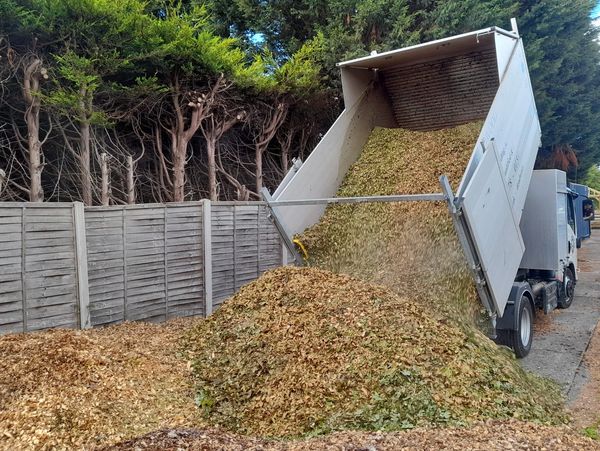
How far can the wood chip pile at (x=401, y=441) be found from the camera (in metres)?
2.45

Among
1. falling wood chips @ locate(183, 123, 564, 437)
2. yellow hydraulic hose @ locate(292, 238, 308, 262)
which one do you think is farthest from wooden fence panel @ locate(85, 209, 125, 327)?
yellow hydraulic hose @ locate(292, 238, 308, 262)

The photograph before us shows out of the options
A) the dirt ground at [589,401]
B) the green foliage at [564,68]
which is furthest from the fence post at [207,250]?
the green foliage at [564,68]

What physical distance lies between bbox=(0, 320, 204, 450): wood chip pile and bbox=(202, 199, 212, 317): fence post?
7.65 ft

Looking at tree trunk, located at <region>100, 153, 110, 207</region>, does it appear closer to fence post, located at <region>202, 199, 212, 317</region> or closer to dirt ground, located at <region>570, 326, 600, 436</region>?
fence post, located at <region>202, 199, 212, 317</region>

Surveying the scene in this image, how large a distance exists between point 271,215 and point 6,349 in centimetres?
267

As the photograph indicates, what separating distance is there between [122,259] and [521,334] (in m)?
4.71

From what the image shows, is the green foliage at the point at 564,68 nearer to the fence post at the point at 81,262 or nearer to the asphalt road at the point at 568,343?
the asphalt road at the point at 568,343

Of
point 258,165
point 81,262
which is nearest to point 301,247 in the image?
point 81,262

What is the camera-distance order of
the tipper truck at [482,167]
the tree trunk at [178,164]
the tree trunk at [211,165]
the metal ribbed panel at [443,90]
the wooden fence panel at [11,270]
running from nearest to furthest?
the tipper truck at [482,167] < the wooden fence panel at [11,270] < the metal ribbed panel at [443,90] < the tree trunk at [178,164] < the tree trunk at [211,165]

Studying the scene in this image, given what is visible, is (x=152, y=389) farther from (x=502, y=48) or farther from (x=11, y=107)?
(x=502, y=48)

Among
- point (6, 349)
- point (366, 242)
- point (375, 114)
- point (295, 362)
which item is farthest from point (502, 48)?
point (6, 349)

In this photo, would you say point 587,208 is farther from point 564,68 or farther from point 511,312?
point 564,68

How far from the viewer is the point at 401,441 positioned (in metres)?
2.53

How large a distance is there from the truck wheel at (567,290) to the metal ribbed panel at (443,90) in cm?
325
